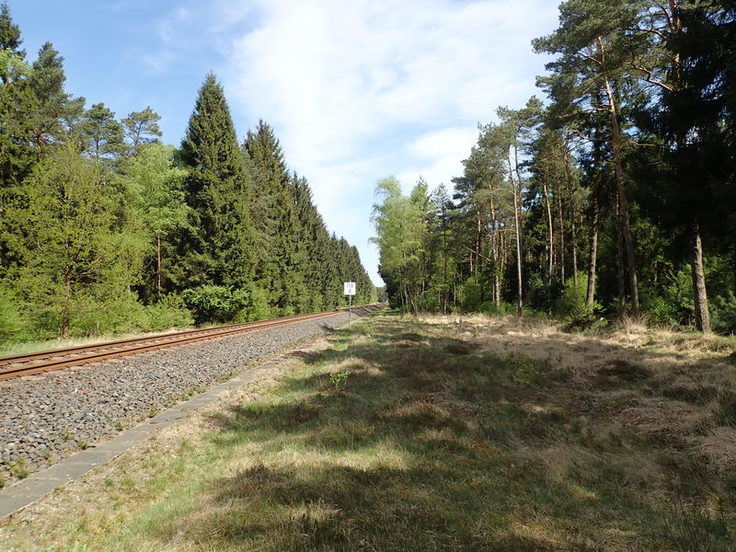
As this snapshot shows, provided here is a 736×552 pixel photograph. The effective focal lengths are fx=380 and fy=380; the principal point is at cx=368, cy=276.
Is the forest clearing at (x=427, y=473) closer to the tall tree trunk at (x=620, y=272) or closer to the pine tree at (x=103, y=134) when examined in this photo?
the tall tree trunk at (x=620, y=272)

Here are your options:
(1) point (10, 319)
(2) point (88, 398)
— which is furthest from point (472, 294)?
(2) point (88, 398)

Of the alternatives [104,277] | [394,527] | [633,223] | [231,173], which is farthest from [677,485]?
[231,173]

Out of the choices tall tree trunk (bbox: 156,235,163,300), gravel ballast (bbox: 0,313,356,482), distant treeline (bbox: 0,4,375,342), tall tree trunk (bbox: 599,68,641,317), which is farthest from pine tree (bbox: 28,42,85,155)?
tall tree trunk (bbox: 599,68,641,317)

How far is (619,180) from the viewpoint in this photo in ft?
57.4

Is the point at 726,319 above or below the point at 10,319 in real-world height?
below

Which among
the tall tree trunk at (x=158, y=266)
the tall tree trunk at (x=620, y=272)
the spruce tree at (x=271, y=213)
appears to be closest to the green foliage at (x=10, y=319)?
the tall tree trunk at (x=158, y=266)

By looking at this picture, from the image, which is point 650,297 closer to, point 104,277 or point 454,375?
point 454,375

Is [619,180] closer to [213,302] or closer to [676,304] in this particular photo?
[676,304]

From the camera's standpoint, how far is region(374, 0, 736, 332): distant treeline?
1007cm

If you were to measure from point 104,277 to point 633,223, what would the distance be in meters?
31.9

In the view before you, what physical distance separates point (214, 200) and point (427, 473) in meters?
25.6

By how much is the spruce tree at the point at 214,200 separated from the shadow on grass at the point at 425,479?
19.7m

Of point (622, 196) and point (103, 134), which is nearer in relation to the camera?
point (622, 196)

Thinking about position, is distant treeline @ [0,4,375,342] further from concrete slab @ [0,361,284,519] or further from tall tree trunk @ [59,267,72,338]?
concrete slab @ [0,361,284,519]
